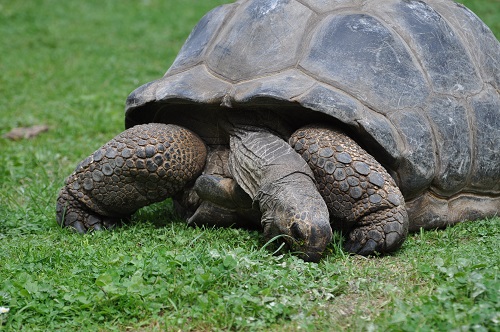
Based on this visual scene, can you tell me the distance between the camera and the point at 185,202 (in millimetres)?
4664

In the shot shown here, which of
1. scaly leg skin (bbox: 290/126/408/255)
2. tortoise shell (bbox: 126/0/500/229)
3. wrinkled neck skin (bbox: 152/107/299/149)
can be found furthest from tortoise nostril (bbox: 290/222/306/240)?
wrinkled neck skin (bbox: 152/107/299/149)

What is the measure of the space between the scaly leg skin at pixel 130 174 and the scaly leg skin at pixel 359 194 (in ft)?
2.63

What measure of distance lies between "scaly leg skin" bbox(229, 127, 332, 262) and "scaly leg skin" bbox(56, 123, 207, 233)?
0.29 meters

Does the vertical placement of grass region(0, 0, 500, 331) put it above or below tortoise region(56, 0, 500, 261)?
below

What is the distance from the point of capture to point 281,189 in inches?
151

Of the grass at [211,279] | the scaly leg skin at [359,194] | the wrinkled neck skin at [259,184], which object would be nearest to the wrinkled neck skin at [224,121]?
the wrinkled neck skin at [259,184]

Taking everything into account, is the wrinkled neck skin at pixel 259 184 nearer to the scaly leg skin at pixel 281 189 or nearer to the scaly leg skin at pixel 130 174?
the scaly leg skin at pixel 281 189

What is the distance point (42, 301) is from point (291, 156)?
57.8 inches

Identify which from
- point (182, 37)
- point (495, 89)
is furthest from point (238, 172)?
point (182, 37)

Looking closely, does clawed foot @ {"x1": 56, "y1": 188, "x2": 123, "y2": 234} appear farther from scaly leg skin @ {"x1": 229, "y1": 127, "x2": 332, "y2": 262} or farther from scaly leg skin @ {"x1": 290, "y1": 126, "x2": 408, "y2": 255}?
scaly leg skin @ {"x1": 290, "y1": 126, "x2": 408, "y2": 255}

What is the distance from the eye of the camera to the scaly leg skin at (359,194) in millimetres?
3883

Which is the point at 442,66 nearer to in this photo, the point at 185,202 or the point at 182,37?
the point at 185,202

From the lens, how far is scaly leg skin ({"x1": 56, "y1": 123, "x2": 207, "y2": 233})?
433 cm

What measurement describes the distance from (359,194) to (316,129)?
45 centimetres
